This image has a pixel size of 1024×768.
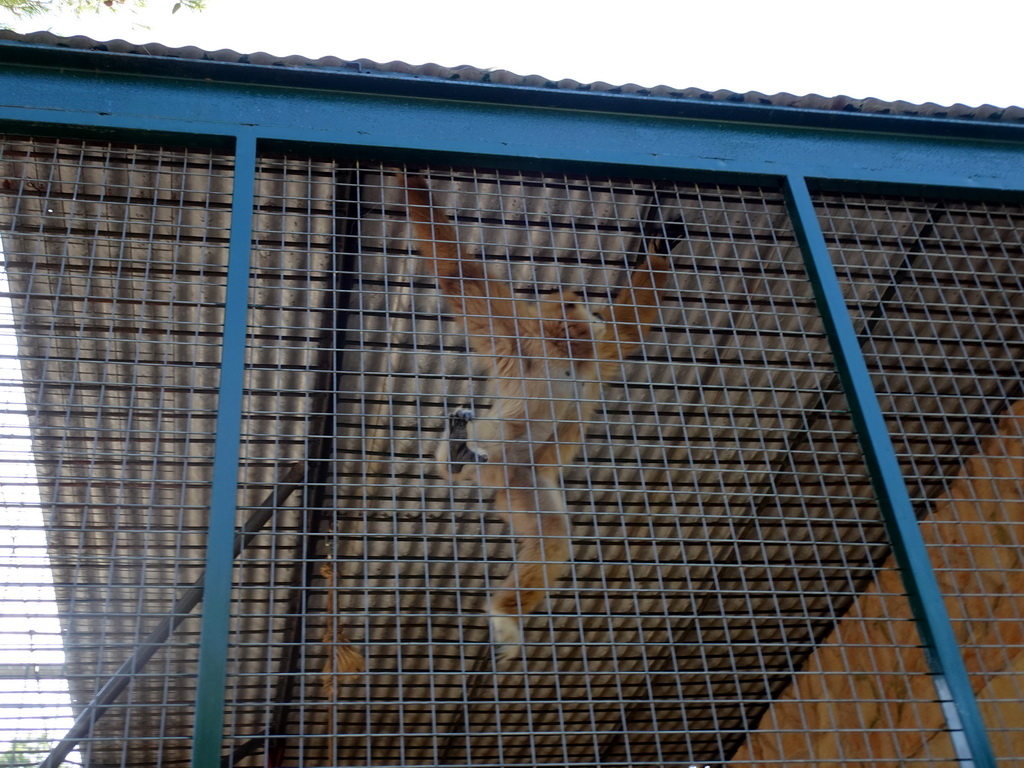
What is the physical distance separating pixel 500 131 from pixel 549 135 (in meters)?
0.18

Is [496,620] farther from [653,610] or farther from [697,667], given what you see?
[697,667]

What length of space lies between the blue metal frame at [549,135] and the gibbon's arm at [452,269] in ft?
1.12

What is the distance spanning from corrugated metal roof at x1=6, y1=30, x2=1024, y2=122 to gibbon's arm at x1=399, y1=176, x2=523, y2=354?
1.41ft

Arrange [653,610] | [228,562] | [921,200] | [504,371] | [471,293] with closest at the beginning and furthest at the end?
1. [228,562]
2. [921,200]
3. [471,293]
4. [504,371]
5. [653,610]

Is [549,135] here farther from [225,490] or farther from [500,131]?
[225,490]

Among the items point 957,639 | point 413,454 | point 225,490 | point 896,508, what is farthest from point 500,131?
point 957,639

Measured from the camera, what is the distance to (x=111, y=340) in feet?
9.15

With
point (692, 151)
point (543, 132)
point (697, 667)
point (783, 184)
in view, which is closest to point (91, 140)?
point (543, 132)

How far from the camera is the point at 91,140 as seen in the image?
319cm

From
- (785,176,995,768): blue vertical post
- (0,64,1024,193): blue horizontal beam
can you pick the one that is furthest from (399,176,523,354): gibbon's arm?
(785,176,995,768): blue vertical post

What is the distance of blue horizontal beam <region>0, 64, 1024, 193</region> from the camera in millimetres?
3195

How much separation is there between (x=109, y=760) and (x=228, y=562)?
5.18m

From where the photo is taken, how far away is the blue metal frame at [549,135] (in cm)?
289

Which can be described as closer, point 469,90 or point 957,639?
point 469,90
